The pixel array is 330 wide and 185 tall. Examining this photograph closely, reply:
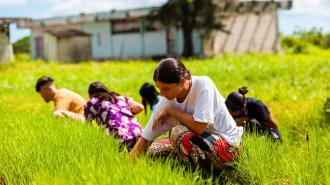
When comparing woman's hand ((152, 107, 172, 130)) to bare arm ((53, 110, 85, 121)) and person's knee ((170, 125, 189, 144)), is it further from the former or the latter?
bare arm ((53, 110, 85, 121))

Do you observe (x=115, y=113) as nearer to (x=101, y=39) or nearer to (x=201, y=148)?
(x=201, y=148)

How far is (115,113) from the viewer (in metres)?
5.43

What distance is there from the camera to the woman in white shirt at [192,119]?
4000 millimetres

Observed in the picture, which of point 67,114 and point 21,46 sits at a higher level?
point 67,114

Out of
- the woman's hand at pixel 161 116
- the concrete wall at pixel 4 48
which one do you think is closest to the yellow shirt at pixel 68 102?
the woman's hand at pixel 161 116

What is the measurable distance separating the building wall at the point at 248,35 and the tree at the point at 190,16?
121cm

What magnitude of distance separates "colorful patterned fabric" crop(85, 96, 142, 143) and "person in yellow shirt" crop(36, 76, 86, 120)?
1019 mm

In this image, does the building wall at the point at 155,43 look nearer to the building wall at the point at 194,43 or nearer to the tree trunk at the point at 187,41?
the building wall at the point at 194,43

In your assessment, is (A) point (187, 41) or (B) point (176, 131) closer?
(B) point (176, 131)

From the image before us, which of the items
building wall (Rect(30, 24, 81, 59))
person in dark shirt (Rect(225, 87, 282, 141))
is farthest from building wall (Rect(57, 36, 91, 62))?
Result: person in dark shirt (Rect(225, 87, 282, 141))

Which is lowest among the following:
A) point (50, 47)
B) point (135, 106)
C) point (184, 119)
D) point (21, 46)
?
point (21, 46)

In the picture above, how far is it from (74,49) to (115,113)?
A: 26.4 meters

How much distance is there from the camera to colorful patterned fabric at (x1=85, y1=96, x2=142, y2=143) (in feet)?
17.5

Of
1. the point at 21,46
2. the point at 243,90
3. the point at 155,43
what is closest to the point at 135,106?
the point at 243,90
